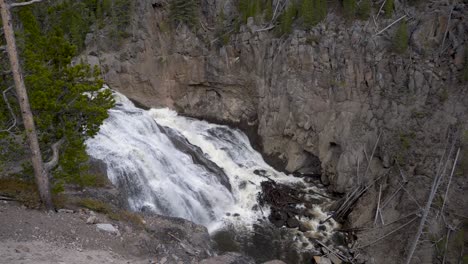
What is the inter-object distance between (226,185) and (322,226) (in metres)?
6.16

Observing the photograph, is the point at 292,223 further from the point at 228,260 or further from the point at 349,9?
the point at 349,9

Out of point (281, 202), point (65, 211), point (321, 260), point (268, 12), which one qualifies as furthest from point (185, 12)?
point (65, 211)

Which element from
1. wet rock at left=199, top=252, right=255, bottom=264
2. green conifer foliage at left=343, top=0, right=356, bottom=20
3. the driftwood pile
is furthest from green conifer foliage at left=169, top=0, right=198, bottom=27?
wet rock at left=199, top=252, right=255, bottom=264

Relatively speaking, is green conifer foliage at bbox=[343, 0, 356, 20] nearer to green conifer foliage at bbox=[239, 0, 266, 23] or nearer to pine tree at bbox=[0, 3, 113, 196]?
green conifer foliage at bbox=[239, 0, 266, 23]

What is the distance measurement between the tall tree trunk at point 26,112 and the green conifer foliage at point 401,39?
68.3ft

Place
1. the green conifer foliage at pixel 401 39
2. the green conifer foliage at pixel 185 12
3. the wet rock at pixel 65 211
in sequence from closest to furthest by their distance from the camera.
A: the wet rock at pixel 65 211 < the green conifer foliage at pixel 401 39 < the green conifer foliage at pixel 185 12

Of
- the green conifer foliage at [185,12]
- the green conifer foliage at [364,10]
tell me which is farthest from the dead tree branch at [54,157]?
the green conifer foliage at [364,10]

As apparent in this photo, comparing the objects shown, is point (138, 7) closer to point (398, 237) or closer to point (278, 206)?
point (278, 206)

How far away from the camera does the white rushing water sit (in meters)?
17.7

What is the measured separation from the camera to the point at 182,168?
2055 centimetres

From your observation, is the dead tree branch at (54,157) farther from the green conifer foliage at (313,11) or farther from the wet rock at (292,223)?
the green conifer foliage at (313,11)

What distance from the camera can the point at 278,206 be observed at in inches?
806

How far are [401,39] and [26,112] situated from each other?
21.0 m

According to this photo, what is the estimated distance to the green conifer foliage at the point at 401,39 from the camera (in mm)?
21078
